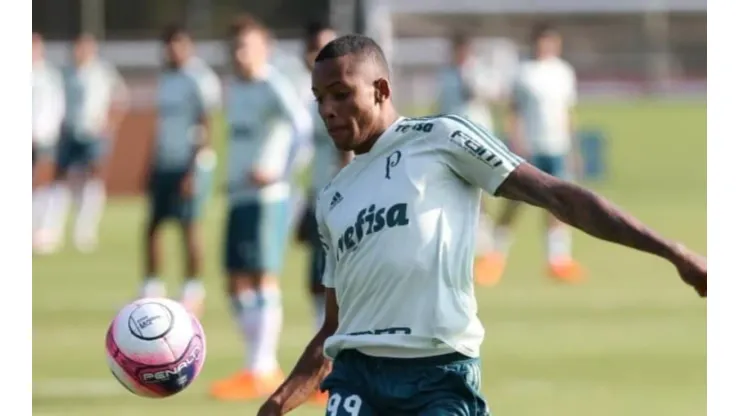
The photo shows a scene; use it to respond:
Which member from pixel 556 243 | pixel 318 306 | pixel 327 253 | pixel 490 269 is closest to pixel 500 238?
pixel 490 269

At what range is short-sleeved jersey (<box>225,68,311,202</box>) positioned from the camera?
12359mm

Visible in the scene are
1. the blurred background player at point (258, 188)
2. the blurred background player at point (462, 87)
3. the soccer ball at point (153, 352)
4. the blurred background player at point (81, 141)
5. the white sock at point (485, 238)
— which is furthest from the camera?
the blurred background player at point (81, 141)

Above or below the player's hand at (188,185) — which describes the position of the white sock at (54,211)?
below

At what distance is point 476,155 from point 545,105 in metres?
13.8

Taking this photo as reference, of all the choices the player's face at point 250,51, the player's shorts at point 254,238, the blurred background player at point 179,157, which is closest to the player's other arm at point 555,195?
the player's shorts at point 254,238

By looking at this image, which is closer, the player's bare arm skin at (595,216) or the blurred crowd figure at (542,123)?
the player's bare arm skin at (595,216)

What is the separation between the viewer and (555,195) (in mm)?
5578

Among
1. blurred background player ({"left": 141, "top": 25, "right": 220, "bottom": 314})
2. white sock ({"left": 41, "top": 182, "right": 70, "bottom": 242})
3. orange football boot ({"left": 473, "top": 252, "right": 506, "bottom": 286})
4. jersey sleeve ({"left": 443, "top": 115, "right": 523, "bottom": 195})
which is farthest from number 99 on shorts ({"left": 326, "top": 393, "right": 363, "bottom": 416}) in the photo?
white sock ({"left": 41, "top": 182, "right": 70, "bottom": 242})

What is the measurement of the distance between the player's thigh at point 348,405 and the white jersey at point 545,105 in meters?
13.4

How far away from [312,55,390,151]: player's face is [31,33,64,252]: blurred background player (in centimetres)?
1790

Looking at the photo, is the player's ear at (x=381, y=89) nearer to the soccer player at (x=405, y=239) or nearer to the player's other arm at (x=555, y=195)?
the soccer player at (x=405, y=239)

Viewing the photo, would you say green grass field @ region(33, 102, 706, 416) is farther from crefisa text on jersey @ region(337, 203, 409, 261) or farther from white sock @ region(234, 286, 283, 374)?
crefisa text on jersey @ region(337, 203, 409, 261)

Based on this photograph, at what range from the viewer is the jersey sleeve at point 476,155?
18.9 feet

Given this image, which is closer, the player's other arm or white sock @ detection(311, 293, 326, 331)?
the player's other arm
